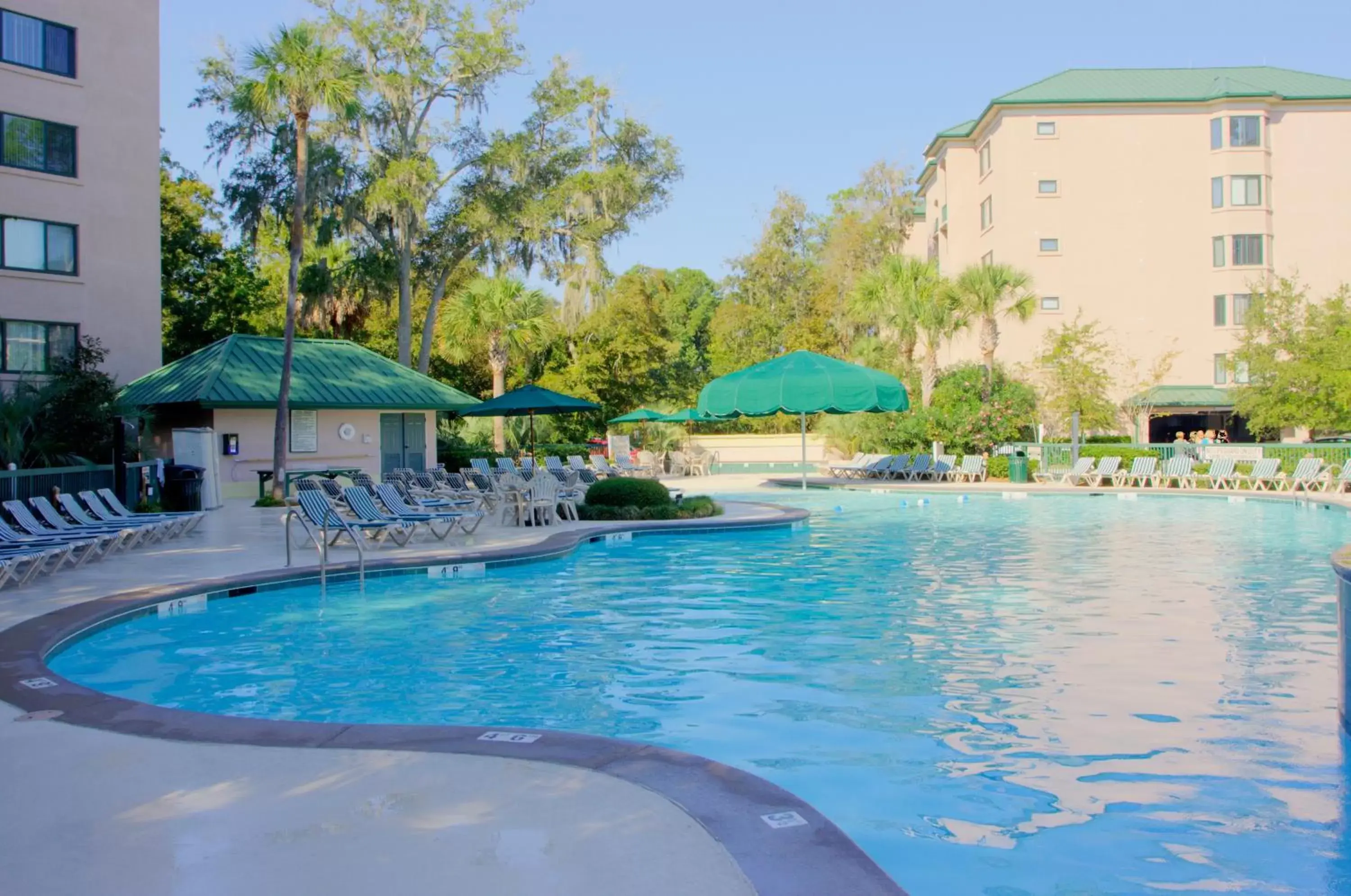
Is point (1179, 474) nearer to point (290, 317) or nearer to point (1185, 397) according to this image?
point (1185, 397)

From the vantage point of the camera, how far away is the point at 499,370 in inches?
1324

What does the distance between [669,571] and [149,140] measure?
64.0 ft

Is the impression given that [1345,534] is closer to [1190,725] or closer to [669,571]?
[669,571]

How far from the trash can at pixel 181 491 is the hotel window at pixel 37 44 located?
10.9 metres

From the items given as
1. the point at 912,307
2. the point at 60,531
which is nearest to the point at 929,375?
the point at 912,307

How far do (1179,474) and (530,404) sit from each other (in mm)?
14898

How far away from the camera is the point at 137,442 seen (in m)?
21.8

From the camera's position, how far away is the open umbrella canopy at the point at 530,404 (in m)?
23.1

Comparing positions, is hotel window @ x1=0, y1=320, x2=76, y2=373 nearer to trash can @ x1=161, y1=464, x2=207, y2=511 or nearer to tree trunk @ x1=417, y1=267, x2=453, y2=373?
trash can @ x1=161, y1=464, x2=207, y2=511

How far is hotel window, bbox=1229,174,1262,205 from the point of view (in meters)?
38.4

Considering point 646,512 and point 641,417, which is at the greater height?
point 641,417

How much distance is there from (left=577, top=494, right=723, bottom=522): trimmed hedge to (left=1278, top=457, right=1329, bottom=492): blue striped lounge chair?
13092 millimetres

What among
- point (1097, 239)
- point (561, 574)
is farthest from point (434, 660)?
point (1097, 239)

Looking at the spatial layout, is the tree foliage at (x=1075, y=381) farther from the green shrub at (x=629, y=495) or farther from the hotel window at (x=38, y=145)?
the hotel window at (x=38, y=145)
